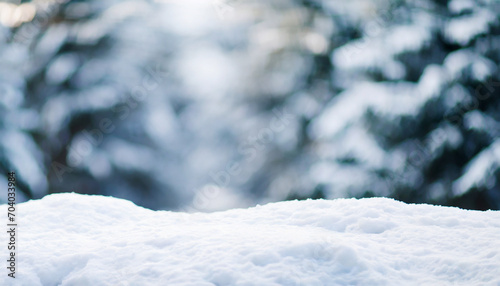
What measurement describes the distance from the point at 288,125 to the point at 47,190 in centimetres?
157

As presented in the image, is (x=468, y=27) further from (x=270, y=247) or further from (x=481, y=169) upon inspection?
(x=270, y=247)

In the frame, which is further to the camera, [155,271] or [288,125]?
[288,125]

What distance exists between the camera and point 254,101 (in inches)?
118

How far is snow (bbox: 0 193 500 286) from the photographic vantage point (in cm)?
79

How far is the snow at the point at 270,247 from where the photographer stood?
79cm

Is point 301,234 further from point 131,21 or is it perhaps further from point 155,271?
point 131,21

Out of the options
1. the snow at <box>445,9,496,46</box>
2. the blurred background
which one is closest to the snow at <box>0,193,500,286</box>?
the blurred background

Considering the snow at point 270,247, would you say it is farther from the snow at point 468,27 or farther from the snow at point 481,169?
the snow at point 468,27

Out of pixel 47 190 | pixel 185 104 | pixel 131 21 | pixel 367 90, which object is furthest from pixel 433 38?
pixel 47 190

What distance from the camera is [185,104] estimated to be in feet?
10.1

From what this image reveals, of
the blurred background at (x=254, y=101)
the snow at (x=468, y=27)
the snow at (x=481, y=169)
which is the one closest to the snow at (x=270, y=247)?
the blurred background at (x=254, y=101)

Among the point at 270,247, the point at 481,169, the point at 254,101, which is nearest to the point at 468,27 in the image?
the point at 481,169

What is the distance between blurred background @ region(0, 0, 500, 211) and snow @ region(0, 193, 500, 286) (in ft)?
5.52

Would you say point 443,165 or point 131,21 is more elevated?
point 131,21
